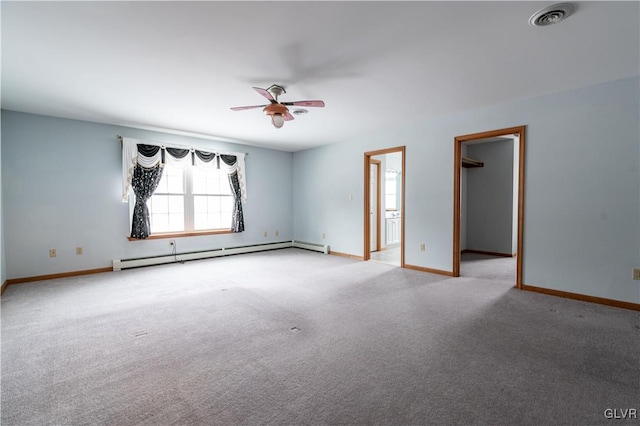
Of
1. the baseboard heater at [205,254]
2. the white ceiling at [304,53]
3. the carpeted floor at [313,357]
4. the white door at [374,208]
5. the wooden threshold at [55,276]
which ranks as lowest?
the carpeted floor at [313,357]

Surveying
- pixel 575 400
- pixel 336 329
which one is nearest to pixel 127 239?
pixel 336 329

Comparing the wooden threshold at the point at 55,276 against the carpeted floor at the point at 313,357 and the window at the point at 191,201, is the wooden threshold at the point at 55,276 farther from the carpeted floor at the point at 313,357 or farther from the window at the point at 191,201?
the window at the point at 191,201

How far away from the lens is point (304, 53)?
2566 mm

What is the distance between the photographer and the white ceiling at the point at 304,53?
2.03 m

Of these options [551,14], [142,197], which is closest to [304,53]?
[551,14]

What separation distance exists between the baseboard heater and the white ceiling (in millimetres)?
2438

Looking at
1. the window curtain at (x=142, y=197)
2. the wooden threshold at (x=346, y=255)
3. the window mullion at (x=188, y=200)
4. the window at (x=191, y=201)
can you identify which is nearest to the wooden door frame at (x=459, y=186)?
the wooden threshold at (x=346, y=255)

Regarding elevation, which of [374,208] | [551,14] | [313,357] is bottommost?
[313,357]

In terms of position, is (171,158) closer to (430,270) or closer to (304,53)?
(304,53)

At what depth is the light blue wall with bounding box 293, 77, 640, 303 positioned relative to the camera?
123 inches

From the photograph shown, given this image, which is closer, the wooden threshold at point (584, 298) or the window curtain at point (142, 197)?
the wooden threshold at point (584, 298)

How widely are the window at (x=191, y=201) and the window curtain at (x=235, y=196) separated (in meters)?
0.14

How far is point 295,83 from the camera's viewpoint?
3188 millimetres

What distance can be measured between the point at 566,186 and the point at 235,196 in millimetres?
5494
